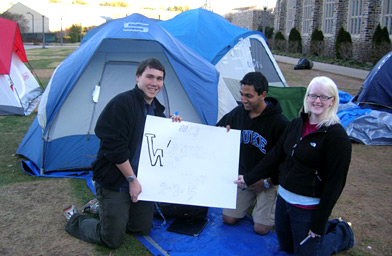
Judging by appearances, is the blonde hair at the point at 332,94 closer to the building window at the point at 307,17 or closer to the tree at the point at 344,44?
the tree at the point at 344,44

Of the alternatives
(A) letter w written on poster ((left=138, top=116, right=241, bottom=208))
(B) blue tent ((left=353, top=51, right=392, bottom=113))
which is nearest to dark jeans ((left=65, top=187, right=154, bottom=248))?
(A) letter w written on poster ((left=138, top=116, right=241, bottom=208))

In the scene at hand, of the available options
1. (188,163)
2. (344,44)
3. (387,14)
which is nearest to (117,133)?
(188,163)

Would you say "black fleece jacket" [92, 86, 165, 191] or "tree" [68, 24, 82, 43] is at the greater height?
"tree" [68, 24, 82, 43]

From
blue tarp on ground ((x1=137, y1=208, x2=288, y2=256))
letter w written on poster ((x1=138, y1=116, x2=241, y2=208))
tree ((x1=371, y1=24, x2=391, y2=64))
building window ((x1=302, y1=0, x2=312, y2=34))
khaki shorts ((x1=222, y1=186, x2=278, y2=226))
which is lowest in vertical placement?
blue tarp on ground ((x1=137, y1=208, x2=288, y2=256))

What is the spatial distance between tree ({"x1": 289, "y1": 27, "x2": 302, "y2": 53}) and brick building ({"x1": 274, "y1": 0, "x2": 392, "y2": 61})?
34 centimetres

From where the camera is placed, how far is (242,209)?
3.49m

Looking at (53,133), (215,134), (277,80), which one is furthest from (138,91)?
(277,80)

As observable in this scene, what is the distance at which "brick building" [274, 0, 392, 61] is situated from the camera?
1645cm

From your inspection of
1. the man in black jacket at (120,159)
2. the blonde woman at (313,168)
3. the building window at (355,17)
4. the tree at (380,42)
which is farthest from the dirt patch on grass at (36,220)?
the building window at (355,17)

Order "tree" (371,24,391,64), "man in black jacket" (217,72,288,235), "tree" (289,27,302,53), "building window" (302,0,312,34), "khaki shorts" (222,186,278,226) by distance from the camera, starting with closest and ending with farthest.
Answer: "man in black jacket" (217,72,288,235) < "khaki shorts" (222,186,278,226) < "tree" (371,24,391,64) < "building window" (302,0,312,34) < "tree" (289,27,302,53)

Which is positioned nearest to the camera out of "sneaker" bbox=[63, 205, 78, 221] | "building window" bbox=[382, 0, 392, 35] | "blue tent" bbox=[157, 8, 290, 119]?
"sneaker" bbox=[63, 205, 78, 221]

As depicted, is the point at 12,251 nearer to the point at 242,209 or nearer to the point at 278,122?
the point at 242,209

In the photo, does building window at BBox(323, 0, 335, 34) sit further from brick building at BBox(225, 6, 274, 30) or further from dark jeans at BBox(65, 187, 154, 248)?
dark jeans at BBox(65, 187, 154, 248)

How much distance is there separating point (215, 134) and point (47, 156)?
2352 millimetres
